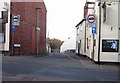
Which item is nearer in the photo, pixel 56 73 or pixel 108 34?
pixel 56 73

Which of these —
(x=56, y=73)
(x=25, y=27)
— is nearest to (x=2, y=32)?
(x=25, y=27)

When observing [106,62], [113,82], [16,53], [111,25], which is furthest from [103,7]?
[16,53]

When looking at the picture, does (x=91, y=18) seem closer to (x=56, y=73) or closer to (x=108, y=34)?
(x=108, y=34)

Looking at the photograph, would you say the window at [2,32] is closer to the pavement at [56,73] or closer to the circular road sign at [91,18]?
the pavement at [56,73]

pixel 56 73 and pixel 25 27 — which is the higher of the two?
pixel 25 27

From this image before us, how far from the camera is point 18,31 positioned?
75.5ft

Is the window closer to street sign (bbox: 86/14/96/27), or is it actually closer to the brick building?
the brick building

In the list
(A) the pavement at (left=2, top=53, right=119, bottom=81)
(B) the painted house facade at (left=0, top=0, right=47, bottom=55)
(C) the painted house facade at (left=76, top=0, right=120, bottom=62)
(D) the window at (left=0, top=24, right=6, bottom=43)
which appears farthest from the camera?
(B) the painted house facade at (left=0, top=0, right=47, bottom=55)

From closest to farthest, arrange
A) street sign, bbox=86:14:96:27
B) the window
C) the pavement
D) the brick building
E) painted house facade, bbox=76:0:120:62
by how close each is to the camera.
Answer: the pavement → painted house facade, bbox=76:0:120:62 → street sign, bbox=86:14:96:27 → the window → the brick building

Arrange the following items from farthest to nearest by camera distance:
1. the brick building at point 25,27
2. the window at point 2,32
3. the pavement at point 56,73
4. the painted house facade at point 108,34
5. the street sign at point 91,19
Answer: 1. the brick building at point 25,27
2. the window at point 2,32
3. the street sign at point 91,19
4. the painted house facade at point 108,34
5. the pavement at point 56,73

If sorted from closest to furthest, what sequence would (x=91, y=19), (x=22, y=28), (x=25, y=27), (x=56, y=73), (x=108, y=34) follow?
1. (x=56, y=73)
2. (x=108, y=34)
3. (x=91, y=19)
4. (x=22, y=28)
5. (x=25, y=27)

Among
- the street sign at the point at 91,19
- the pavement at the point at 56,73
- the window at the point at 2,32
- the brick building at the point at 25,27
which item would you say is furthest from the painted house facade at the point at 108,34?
the brick building at the point at 25,27

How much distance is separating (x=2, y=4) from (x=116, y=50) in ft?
44.7

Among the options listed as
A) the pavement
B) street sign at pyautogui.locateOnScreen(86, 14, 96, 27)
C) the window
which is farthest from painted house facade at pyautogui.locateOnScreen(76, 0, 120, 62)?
the window
